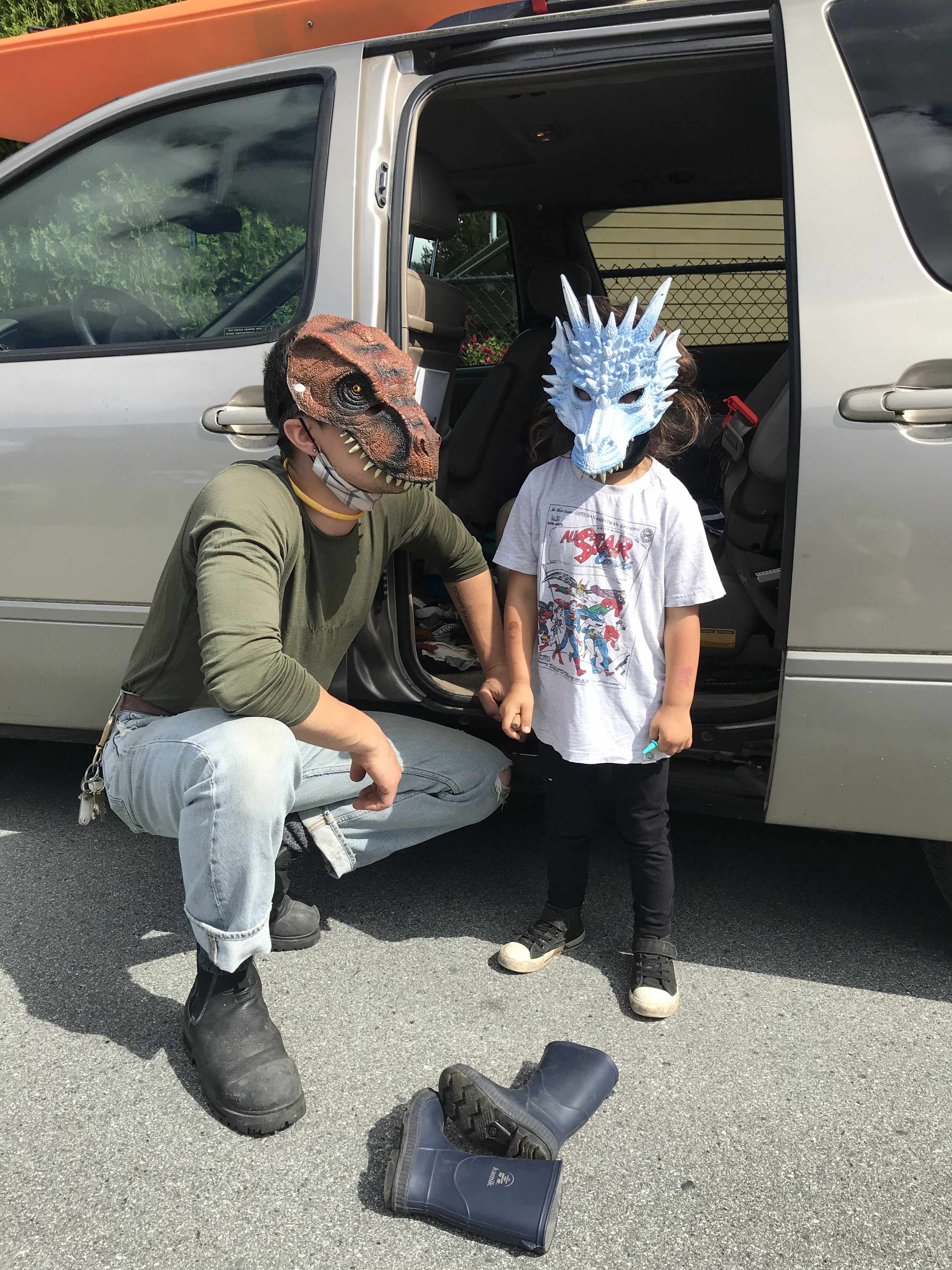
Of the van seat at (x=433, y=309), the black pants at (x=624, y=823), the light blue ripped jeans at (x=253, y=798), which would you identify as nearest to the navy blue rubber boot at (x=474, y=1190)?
the light blue ripped jeans at (x=253, y=798)

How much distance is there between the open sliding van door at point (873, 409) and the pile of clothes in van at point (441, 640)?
890 millimetres

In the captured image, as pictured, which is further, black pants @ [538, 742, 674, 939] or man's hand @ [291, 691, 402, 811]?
black pants @ [538, 742, 674, 939]

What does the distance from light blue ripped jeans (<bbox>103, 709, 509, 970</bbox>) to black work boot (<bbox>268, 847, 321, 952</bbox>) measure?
16cm

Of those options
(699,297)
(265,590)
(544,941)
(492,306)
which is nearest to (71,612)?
(265,590)

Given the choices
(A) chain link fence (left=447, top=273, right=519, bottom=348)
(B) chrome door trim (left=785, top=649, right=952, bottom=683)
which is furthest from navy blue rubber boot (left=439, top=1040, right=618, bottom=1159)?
(A) chain link fence (left=447, top=273, right=519, bottom=348)

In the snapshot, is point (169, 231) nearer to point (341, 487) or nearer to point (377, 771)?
point (341, 487)

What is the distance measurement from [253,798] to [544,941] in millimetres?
800

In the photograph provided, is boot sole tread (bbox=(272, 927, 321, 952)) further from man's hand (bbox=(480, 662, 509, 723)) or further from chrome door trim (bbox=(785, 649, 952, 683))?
chrome door trim (bbox=(785, 649, 952, 683))

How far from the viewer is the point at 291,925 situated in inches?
87.3

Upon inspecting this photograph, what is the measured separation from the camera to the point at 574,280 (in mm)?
3891

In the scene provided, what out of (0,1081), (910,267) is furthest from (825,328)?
(0,1081)

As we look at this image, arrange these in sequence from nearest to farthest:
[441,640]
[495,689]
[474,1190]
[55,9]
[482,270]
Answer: [474,1190]
[495,689]
[441,640]
[482,270]
[55,9]

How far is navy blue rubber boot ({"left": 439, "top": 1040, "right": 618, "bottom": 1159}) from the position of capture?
1.60 meters

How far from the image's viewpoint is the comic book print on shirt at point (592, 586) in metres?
1.97
